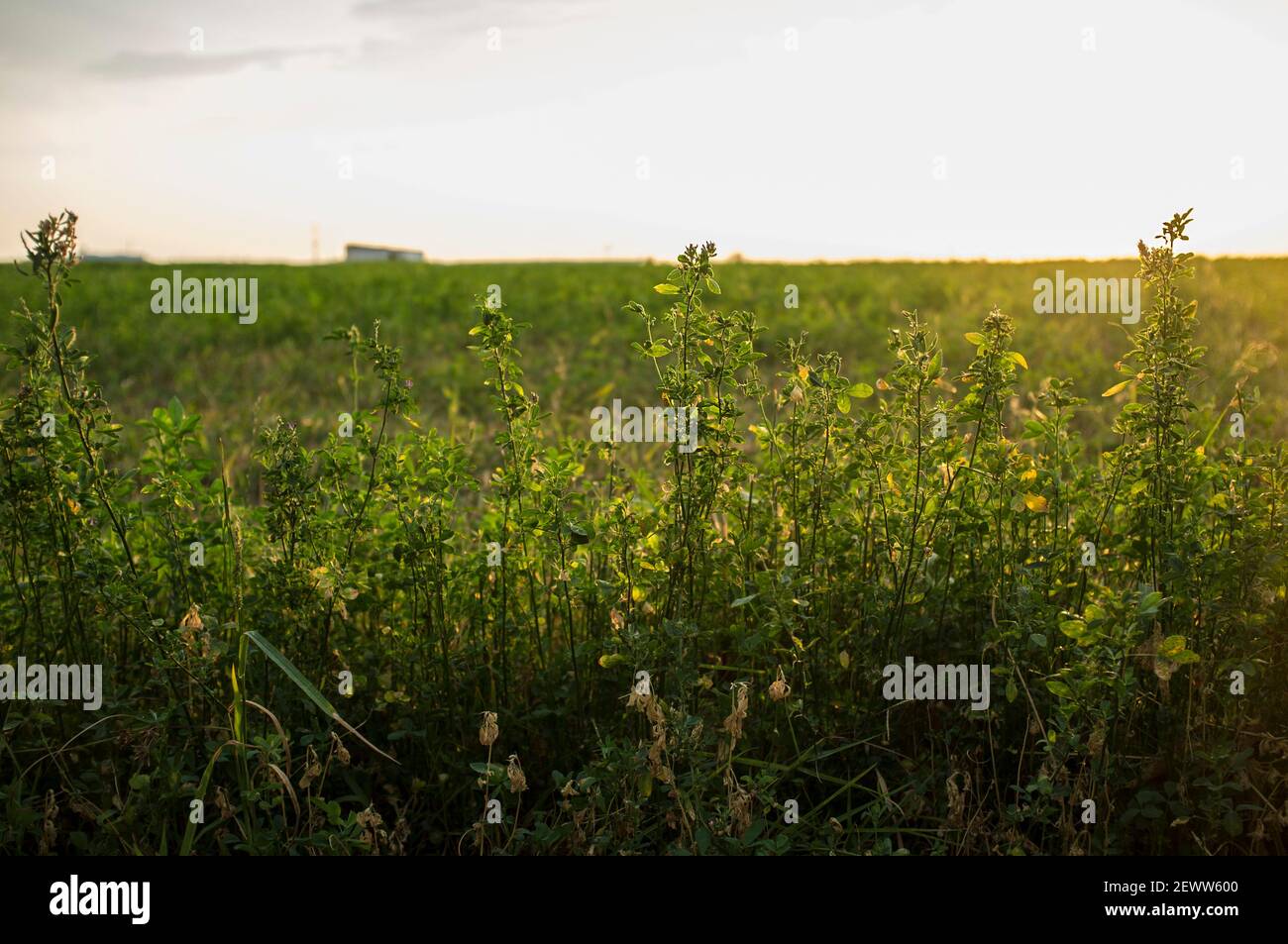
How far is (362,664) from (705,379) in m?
1.61

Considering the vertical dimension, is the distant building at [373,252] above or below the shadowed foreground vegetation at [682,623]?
above

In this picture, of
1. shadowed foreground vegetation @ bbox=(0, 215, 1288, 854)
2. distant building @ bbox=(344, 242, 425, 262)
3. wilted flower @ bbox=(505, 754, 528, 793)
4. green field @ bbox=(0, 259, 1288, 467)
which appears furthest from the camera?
distant building @ bbox=(344, 242, 425, 262)

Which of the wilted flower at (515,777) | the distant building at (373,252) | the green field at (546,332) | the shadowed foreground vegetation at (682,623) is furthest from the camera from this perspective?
the distant building at (373,252)

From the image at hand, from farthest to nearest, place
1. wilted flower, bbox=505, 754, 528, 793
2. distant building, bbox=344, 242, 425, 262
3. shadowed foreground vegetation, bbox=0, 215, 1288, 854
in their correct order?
distant building, bbox=344, 242, 425, 262, shadowed foreground vegetation, bbox=0, 215, 1288, 854, wilted flower, bbox=505, 754, 528, 793

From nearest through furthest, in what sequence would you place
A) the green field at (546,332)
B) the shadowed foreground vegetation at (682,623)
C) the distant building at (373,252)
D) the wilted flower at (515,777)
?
1. the wilted flower at (515,777)
2. the shadowed foreground vegetation at (682,623)
3. the green field at (546,332)
4. the distant building at (373,252)

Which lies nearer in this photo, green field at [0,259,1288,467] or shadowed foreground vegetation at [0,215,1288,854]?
shadowed foreground vegetation at [0,215,1288,854]

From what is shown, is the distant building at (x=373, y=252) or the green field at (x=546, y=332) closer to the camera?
the green field at (x=546, y=332)

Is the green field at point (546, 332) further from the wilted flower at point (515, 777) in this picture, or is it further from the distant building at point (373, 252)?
the distant building at point (373, 252)

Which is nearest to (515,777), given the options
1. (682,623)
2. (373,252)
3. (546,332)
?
(682,623)

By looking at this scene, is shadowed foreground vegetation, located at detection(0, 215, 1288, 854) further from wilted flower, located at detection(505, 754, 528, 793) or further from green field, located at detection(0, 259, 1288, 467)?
green field, located at detection(0, 259, 1288, 467)

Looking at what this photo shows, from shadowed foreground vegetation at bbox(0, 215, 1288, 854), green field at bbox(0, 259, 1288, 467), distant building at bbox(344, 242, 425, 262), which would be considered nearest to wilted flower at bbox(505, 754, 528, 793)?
shadowed foreground vegetation at bbox(0, 215, 1288, 854)

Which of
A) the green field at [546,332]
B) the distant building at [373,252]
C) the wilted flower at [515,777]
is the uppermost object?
the distant building at [373,252]

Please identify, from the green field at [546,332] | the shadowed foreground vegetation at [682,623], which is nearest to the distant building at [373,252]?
the green field at [546,332]
